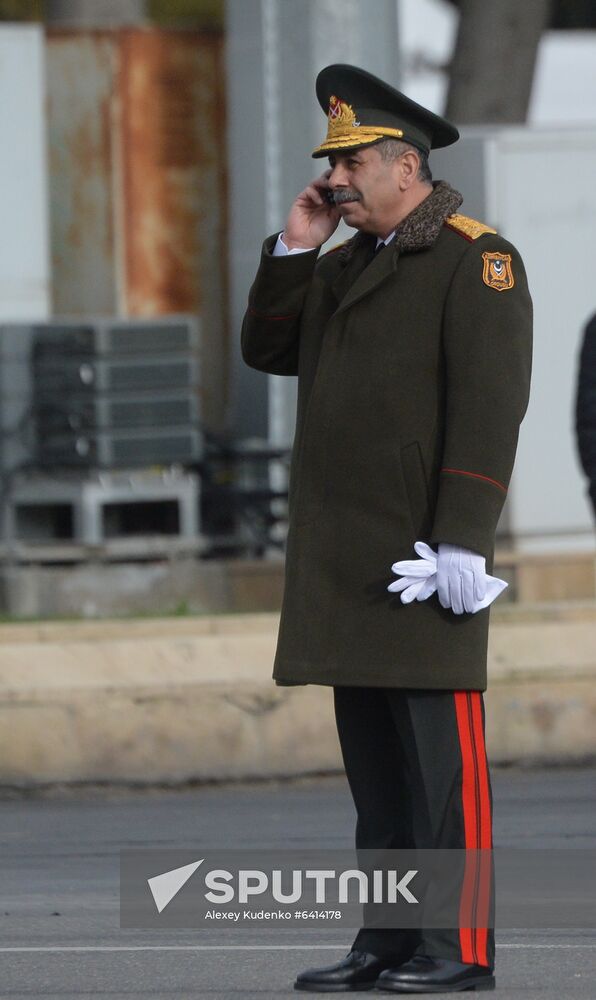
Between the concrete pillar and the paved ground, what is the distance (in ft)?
17.1

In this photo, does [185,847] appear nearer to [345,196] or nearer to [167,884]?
[167,884]

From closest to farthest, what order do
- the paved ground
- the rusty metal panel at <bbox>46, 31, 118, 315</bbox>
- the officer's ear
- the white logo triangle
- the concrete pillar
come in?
the officer's ear, the paved ground, the white logo triangle, the concrete pillar, the rusty metal panel at <bbox>46, 31, 118, 315</bbox>

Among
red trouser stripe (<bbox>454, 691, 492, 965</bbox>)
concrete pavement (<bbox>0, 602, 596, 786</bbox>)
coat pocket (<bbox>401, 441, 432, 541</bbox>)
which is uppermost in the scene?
coat pocket (<bbox>401, 441, 432, 541</bbox>)

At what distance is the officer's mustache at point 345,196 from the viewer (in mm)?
4711

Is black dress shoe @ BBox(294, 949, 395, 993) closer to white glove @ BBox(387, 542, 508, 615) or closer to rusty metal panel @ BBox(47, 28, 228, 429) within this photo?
white glove @ BBox(387, 542, 508, 615)

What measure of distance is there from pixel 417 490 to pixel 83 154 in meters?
9.72

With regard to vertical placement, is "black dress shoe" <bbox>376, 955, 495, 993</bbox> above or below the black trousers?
below

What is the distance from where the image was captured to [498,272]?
15.3ft

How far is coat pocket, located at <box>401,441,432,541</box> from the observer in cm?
466

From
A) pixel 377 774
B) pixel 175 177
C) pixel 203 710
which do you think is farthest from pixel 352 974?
pixel 175 177

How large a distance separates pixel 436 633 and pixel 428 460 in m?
0.34

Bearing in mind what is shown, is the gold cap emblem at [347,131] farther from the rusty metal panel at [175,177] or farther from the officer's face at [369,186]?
the rusty metal panel at [175,177]

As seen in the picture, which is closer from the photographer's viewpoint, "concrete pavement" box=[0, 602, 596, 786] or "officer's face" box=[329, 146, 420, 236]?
"officer's face" box=[329, 146, 420, 236]

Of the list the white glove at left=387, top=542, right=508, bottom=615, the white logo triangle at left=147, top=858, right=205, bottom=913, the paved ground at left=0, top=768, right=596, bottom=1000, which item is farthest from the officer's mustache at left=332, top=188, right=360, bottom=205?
the white logo triangle at left=147, top=858, right=205, bottom=913
